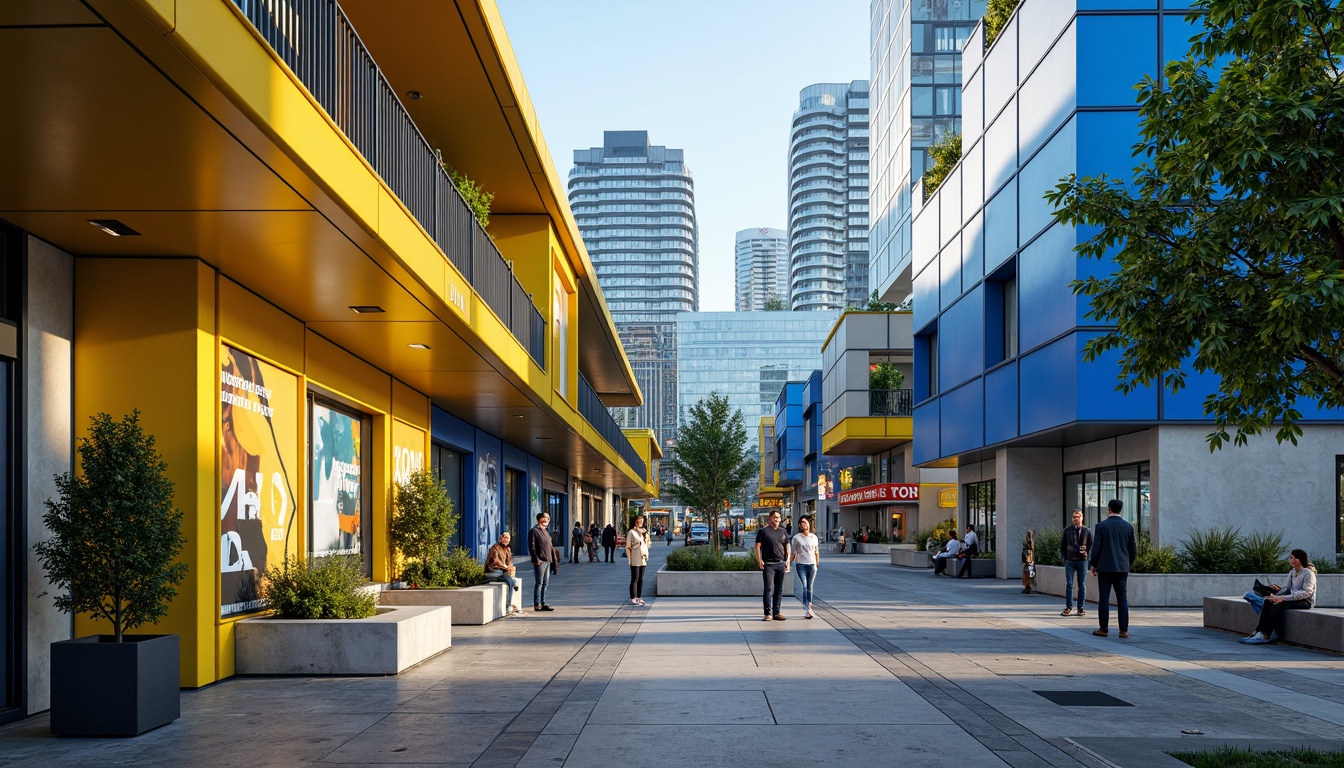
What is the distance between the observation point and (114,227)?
9.75 metres

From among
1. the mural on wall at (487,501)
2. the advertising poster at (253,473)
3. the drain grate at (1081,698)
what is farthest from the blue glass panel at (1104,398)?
the advertising poster at (253,473)

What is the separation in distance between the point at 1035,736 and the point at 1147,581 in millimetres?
13443

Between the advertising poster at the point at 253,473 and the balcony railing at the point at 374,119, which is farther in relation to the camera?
the advertising poster at the point at 253,473

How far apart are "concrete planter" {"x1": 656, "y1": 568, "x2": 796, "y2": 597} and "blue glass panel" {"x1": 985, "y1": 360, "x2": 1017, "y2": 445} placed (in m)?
6.95

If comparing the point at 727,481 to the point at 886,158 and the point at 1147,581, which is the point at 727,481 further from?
the point at 886,158

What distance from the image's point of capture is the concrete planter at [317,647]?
39.6 ft

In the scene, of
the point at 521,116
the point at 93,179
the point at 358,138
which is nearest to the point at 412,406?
the point at 521,116

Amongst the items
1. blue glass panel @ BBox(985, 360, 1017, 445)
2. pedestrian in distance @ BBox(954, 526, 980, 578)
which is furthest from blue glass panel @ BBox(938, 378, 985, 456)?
pedestrian in distance @ BBox(954, 526, 980, 578)

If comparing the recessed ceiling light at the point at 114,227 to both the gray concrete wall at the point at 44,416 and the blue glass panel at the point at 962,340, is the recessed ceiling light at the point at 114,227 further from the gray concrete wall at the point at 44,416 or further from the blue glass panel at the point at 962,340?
the blue glass panel at the point at 962,340

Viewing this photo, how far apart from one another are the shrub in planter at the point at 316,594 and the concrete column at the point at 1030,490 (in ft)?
65.4

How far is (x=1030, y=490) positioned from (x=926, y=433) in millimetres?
7951

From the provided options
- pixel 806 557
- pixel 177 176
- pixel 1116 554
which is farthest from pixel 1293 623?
pixel 177 176

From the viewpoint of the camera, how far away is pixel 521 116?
16.3 m

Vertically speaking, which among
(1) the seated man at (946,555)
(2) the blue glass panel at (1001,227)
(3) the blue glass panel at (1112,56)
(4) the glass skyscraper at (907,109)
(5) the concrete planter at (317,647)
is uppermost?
(4) the glass skyscraper at (907,109)
